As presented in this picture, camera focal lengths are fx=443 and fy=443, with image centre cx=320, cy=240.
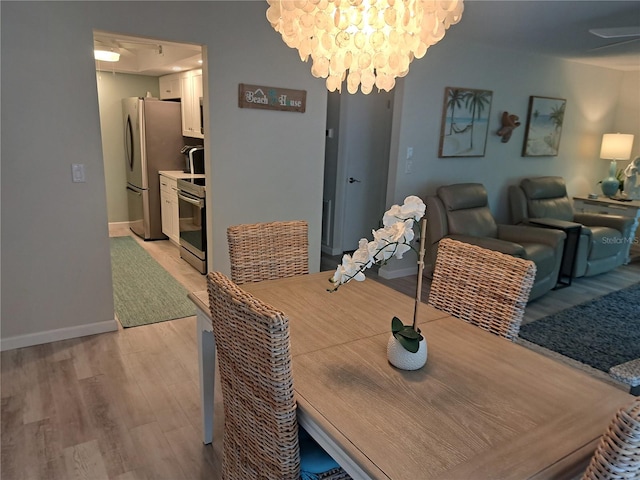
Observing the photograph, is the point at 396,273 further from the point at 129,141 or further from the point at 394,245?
the point at 129,141

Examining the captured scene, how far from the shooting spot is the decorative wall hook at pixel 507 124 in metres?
4.83

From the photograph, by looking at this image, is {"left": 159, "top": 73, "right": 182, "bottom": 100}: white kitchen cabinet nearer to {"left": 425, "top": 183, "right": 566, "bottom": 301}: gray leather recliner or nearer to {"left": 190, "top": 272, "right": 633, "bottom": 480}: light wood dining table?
{"left": 425, "top": 183, "right": 566, "bottom": 301}: gray leather recliner

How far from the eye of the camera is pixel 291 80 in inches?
137

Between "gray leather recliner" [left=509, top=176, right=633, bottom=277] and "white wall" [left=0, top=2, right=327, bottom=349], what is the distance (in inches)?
109

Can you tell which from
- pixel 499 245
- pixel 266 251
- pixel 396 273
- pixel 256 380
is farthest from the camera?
pixel 396 273

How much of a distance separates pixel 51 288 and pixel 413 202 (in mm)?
2664

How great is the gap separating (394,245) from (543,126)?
4828mm

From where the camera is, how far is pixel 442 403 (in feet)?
3.92

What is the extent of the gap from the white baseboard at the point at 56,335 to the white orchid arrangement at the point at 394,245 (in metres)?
2.42

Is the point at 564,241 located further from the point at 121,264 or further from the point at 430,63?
the point at 121,264

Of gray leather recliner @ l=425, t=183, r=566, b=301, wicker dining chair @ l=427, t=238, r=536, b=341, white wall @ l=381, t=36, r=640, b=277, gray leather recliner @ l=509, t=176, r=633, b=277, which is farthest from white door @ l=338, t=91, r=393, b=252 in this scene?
wicker dining chair @ l=427, t=238, r=536, b=341

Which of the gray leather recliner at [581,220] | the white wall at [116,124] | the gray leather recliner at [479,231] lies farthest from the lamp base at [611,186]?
the white wall at [116,124]

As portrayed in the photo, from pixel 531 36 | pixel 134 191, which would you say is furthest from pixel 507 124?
pixel 134 191

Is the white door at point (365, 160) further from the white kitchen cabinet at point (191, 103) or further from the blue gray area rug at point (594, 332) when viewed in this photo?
the blue gray area rug at point (594, 332)
